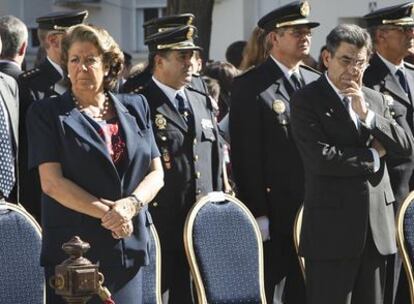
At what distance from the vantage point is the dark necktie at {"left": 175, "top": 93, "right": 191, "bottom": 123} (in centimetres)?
776

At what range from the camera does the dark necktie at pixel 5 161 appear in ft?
23.2

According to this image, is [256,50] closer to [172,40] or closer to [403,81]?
[403,81]

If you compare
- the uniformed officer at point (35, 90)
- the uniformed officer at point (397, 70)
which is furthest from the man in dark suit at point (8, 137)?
the uniformed officer at point (397, 70)

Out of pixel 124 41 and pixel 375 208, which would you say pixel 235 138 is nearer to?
pixel 375 208

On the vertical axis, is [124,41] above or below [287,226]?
below

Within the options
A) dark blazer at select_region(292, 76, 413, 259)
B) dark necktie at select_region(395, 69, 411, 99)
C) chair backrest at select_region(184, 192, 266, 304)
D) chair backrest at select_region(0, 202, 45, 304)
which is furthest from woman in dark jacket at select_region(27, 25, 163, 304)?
dark necktie at select_region(395, 69, 411, 99)

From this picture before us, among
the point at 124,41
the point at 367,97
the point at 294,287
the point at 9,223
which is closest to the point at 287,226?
the point at 294,287

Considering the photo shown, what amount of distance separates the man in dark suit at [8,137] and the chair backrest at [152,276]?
2.83 feet

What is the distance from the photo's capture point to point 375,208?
680cm

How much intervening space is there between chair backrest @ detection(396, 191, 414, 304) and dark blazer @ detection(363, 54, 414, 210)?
2.17 ft

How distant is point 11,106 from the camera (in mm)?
7273

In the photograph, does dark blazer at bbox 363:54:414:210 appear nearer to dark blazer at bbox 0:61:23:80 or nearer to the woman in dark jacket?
dark blazer at bbox 0:61:23:80

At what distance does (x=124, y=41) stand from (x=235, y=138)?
1305 centimetres

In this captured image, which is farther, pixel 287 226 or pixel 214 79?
pixel 214 79
